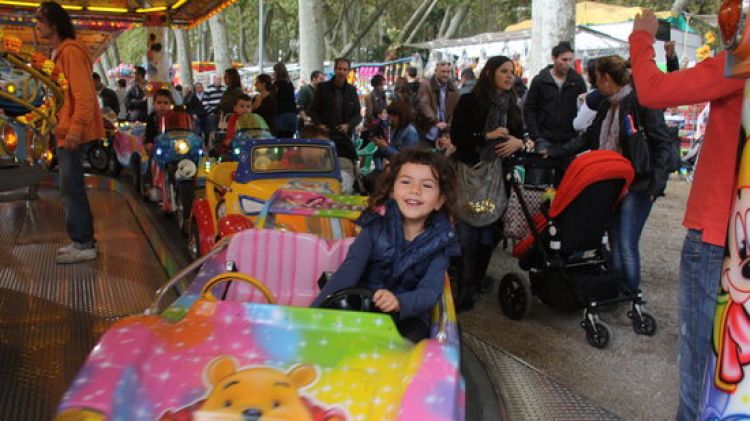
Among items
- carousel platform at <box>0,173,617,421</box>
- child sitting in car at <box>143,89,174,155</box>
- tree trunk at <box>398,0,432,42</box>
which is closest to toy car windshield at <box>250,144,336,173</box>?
carousel platform at <box>0,173,617,421</box>

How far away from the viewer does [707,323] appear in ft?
6.65

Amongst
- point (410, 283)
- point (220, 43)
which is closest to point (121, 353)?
point (410, 283)

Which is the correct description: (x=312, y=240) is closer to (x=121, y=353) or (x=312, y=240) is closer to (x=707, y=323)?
(x=121, y=353)

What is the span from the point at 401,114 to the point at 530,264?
323 centimetres

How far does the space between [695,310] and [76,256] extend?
4728mm

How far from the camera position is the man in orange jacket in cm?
488

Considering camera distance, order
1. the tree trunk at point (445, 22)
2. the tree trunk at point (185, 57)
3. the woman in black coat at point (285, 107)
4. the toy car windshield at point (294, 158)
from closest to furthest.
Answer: the toy car windshield at point (294, 158)
the woman in black coat at point (285, 107)
the tree trunk at point (185, 57)
the tree trunk at point (445, 22)

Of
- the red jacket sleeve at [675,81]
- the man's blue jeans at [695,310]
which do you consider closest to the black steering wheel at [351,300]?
the man's blue jeans at [695,310]

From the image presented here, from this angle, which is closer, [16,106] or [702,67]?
[702,67]

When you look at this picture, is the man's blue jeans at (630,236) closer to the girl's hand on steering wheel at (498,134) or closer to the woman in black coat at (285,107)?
the girl's hand on steering wheel at (498,134)

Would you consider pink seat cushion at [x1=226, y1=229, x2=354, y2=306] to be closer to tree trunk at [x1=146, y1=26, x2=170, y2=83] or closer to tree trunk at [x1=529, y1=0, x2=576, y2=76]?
tree trunk at [x1=529, y1=0, x2=576, y2=76]

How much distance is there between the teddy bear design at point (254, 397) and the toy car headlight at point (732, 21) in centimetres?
146

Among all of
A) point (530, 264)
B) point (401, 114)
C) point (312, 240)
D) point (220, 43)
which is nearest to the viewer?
point (312, 240)

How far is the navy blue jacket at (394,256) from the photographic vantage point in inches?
115
